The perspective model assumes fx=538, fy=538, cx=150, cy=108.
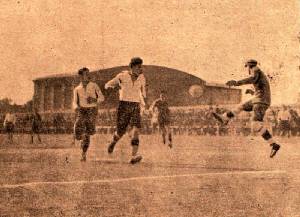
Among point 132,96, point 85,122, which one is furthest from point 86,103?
point 132,96

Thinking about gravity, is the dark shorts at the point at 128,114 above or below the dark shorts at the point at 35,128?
above

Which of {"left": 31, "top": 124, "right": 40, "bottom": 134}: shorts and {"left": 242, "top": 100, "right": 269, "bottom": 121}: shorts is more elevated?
{"left": 242, "top": 100, "right": 269, "bottom": 121}: shorts

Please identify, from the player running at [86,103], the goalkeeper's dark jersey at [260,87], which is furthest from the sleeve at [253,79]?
the player running at [86,103]

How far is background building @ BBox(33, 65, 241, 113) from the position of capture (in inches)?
988

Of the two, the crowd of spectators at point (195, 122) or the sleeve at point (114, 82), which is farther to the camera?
the crowd of spectators at point (195, 122)

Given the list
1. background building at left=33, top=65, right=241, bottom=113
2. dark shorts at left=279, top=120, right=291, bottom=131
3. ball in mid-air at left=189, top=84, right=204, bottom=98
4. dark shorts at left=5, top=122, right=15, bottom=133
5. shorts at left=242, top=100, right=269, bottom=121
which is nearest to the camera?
shorts at left=242, top=100, right=269, bottom=121

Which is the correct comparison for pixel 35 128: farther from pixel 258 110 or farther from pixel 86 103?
pixel 258 110

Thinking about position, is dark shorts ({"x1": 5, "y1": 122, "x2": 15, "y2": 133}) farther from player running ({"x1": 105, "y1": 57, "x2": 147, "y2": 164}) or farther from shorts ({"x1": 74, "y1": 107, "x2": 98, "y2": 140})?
player running ({"x1": 105, "y1": 57, "x2": 147, "y2": 164})

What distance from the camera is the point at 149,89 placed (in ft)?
86.7

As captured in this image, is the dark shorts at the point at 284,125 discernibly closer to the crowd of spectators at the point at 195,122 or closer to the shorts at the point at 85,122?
the crowd of spectators at the point at 195,122

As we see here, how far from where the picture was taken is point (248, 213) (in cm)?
431

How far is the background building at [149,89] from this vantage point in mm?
25094

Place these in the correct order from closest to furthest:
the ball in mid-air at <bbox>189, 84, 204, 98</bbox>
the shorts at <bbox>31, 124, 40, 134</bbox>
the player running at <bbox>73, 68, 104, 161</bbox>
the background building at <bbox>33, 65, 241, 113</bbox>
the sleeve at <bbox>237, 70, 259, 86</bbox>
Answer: the sleeve at <bbox>237, 70, 259, 86</bbox> < the player running at <bbox>73, 68, 104, 161</bbox> < the shorts at <bbox>31, 124, 40, 134</bbox> < the background building at <bbox>33, 65, 241, 113</bbox> < the ball in mid-air at <bbox>189, 84, 204, 98</bbox>

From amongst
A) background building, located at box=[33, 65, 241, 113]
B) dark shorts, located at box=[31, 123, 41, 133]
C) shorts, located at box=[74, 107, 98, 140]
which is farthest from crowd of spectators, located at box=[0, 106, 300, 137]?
shorts, located at box=[74, 107, 98, 140]
